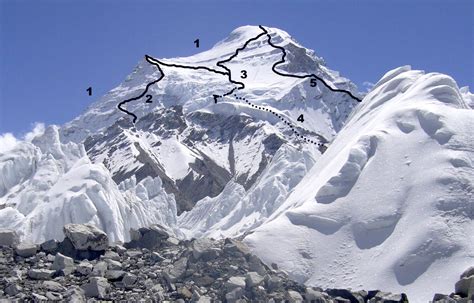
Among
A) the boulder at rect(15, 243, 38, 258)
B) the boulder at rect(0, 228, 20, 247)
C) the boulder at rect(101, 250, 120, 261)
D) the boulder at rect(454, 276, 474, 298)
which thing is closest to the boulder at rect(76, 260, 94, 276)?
the boulder at rect(101, 250, 120, 261)

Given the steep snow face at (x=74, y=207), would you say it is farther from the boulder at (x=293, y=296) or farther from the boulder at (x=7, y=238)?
the boulder at (x=293, y=296)

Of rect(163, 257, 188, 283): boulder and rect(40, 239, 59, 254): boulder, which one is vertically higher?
rect(40, 239, 59, 254): boulder

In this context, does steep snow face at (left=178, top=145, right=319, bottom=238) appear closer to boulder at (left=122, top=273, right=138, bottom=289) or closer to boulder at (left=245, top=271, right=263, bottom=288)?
boulder at (left=245, top=271, right=263, bottom=288)

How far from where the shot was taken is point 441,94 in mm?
76000

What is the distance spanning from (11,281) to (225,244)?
11735mm

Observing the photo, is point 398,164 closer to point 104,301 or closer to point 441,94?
point 441,94

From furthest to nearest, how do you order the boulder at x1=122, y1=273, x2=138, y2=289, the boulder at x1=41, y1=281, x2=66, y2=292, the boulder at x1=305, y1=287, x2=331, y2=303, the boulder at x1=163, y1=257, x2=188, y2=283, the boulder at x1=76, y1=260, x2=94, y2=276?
the boulder at x1=76, y1=260, x2=94, y2=276, the boulder at x1=305, y1=287, x2=331, y2=303, the boulder at x1=163, y1=257, x2=188, y2=283, the boulder at x1=122, y1=273, x2=138, y2=289, the boulder at x1=41, y1=281, x2=66, y2=292

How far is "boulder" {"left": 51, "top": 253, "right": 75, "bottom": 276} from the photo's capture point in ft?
133

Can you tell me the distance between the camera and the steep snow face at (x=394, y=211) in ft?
171

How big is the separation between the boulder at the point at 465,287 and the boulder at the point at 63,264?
63.0ft

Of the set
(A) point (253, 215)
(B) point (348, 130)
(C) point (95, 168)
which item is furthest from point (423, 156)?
(A) point (253, 215)

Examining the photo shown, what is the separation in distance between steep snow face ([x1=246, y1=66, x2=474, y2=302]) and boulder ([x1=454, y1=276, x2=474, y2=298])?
171 inches

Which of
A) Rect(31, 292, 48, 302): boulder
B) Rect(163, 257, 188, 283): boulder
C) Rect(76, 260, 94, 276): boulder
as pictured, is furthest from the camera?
Rect(76, 260, 94, 276): boulder

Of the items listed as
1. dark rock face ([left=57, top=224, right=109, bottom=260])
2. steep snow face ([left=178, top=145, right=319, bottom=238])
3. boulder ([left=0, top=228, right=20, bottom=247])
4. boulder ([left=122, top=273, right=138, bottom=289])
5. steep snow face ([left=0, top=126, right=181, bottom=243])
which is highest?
steep snow face ([left=178, top=145, right=319, bottom=238])
